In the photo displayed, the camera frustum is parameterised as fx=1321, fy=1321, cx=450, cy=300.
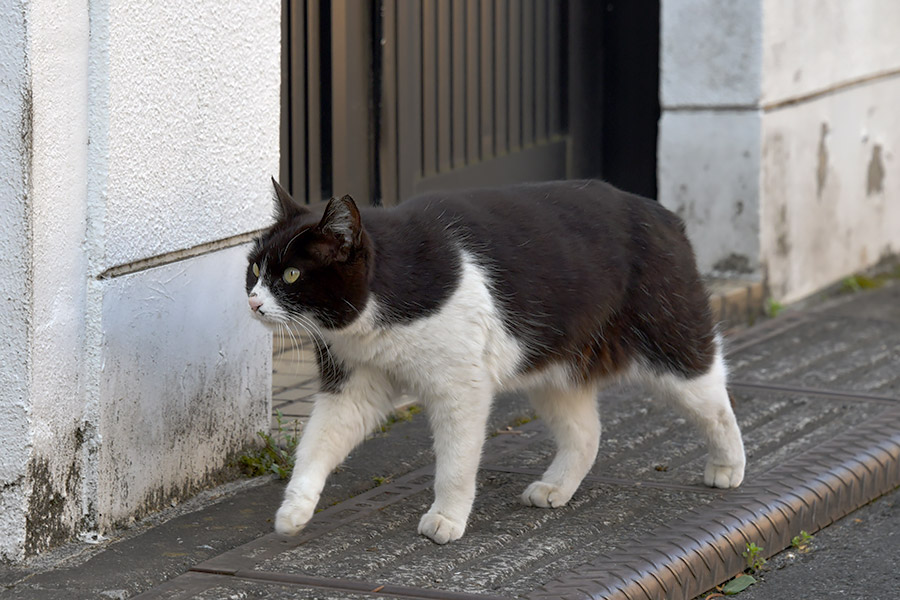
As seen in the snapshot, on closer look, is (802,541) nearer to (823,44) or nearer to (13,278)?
(13,278)

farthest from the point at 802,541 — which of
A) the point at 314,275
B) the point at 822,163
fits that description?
the point at 822,163

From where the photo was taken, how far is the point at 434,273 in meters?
3.54

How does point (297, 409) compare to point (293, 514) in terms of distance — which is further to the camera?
point (297, 409)

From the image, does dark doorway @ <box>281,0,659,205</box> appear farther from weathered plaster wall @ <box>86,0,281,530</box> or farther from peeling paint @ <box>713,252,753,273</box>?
weathered plaster wall @ <box>86,0,281,530</box>

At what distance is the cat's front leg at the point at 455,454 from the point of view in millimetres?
3561

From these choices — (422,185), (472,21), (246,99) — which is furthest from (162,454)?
(472,21)

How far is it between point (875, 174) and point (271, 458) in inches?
200

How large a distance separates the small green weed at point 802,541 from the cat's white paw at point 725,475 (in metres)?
0.24

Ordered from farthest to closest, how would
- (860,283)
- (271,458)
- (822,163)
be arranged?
1. (860,283)
2. (822,163)
3. (271,458)

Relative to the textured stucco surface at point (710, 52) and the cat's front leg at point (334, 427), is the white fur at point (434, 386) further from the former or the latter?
the textured stucco surface at point (710, 52)

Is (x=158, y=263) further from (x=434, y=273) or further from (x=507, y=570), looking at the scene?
(x=507, y=570)

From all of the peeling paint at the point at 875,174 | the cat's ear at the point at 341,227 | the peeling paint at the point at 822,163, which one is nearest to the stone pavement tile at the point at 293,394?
the cat's ear at the point at 341,227

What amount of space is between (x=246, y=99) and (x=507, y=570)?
1.70 meters

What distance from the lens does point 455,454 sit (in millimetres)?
3559
